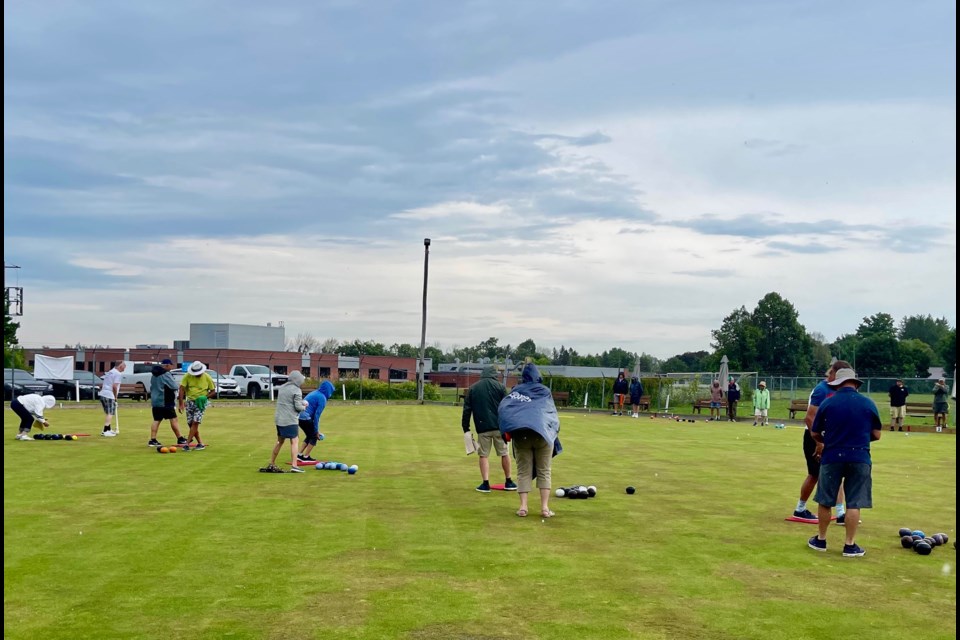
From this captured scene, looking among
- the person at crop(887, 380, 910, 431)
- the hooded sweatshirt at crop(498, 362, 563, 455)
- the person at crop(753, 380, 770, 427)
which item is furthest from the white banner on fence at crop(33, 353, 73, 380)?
the hooded sweatshirt at crop(498, 362, 563, 455)


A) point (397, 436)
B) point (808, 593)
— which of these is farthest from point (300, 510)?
point (397, 436)

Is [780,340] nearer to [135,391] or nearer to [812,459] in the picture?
[135,391]

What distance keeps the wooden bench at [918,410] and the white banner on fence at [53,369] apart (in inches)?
1508

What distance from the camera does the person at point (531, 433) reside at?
1253 cm

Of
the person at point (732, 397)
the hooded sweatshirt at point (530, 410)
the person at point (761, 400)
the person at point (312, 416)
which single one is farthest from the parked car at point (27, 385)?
the hooded sweatshirt at point (530, 410)

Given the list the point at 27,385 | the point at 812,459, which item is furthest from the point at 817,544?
the point at 27,385

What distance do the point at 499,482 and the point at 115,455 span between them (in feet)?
28.4

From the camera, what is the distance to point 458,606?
25.6 ft

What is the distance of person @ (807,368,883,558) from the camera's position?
33.7ft

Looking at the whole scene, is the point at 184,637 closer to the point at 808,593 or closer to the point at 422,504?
the point at 808,593

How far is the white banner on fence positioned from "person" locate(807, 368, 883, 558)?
41588 millimetres

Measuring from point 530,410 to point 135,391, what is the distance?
3901 centimetres

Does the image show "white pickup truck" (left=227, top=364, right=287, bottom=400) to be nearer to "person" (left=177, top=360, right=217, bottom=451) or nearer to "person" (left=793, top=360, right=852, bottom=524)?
"person" (left=177, top=360, right=217, bottom=451)

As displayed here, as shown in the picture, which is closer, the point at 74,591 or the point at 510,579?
the point at 74,591
